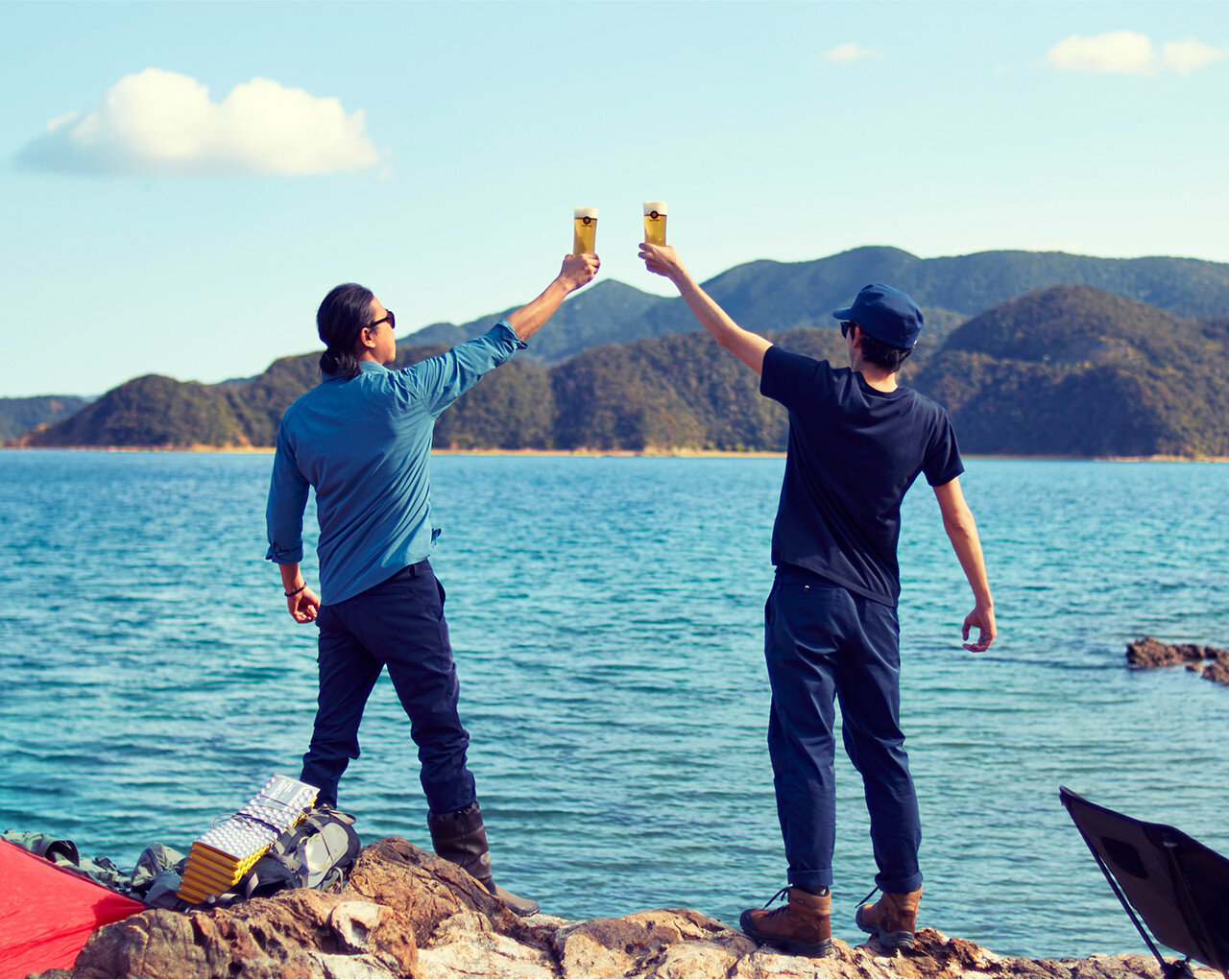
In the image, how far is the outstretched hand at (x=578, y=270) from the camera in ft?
13.8

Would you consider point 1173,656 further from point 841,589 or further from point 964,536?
point 841,589

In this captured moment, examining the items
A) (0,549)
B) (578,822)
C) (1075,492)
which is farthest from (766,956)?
(1075,492)

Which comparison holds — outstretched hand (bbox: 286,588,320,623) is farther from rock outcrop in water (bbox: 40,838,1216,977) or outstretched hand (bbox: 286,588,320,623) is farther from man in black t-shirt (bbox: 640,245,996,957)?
man in black t-shirt (bbox: 640,245,996,957)

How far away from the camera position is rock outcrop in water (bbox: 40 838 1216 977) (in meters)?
3.21

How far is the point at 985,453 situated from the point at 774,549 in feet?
589

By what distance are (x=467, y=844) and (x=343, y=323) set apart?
2171 millimetres

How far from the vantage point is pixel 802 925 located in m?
3.77

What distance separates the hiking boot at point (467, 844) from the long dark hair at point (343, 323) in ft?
6.04

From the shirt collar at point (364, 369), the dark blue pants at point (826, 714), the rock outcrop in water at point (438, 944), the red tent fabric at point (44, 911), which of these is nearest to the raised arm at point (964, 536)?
the dark blue pants at point (826, 714)

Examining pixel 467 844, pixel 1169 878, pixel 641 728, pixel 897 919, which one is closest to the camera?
pixel 1169 878

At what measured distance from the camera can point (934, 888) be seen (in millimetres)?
8133

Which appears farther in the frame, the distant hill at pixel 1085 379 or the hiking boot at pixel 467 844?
the distant hill at pixel 1085 379

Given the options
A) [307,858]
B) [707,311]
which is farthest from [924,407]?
[307,858]

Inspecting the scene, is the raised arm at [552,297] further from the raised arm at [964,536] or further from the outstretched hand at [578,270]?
the raised arm at [964,536]
